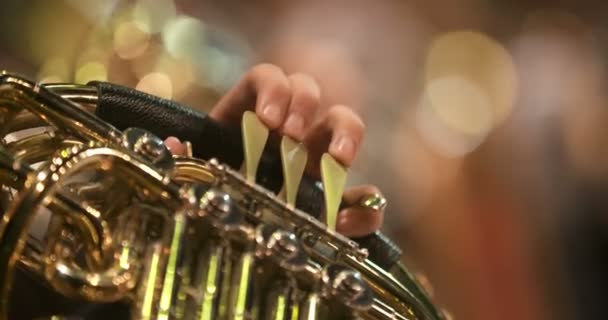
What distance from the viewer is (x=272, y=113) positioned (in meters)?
0.73

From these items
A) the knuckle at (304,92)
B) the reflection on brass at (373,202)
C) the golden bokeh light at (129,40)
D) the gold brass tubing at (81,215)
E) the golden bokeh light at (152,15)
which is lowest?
the gold brass tubing at (81,215)

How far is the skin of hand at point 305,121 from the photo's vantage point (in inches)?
29.5

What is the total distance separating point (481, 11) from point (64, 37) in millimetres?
956

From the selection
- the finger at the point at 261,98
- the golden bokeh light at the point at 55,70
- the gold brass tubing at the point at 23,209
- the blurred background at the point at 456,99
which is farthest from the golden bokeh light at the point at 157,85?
the gold brass tubing at the point at 23,209

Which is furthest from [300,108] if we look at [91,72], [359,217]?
[91,72]

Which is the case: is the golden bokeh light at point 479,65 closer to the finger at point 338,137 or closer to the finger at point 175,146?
the finger at point 338,137

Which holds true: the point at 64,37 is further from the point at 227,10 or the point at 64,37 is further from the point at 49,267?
the point at 49,267

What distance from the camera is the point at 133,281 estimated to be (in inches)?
22.7

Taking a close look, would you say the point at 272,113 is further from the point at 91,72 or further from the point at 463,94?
the point at 463,94

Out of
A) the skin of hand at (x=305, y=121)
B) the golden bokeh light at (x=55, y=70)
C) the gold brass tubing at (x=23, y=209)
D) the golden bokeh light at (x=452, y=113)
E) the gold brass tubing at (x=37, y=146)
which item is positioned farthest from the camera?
the golden bokeh light at (x=452, y=113)

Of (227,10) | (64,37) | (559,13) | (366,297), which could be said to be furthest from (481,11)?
(366,297)

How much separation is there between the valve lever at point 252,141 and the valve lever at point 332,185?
6 centimetres

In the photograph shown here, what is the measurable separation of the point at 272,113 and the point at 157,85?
2.17ft

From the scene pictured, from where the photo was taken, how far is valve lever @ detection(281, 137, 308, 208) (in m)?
0.70
